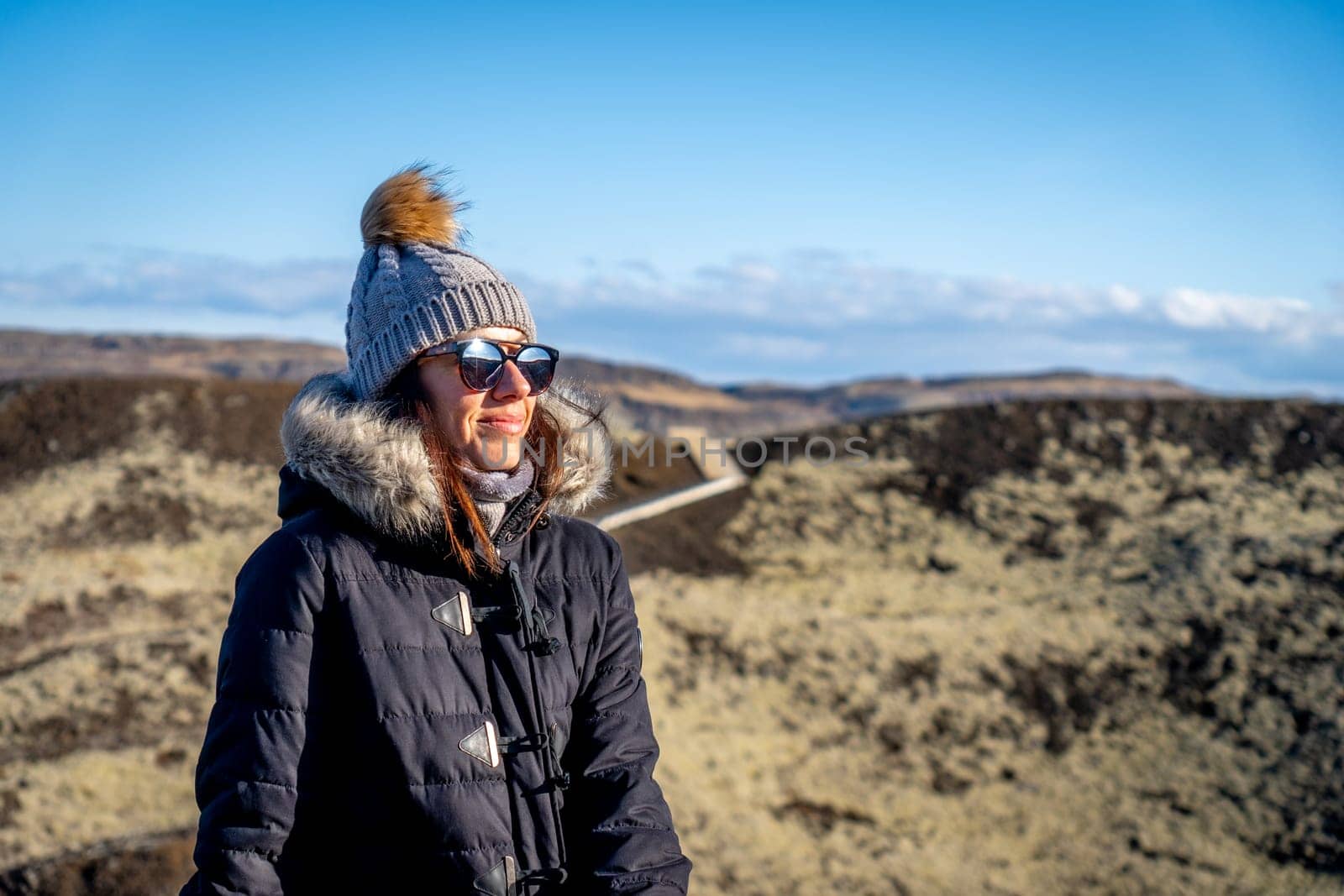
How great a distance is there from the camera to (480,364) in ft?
8.77

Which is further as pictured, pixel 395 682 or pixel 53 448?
pixel 53 448

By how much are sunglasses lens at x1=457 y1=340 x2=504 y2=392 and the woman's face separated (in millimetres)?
20

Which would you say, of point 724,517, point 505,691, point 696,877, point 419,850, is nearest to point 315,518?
point 505,691

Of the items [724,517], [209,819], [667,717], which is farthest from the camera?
[724,517]

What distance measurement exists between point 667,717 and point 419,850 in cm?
1179

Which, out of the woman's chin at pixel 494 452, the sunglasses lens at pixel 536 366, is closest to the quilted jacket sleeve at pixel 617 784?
the woman's chin at pixel 494 452

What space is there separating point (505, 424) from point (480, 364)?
17cm

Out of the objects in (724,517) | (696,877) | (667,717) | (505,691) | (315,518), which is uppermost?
(315,518)

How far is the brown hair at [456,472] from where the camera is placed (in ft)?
8.59

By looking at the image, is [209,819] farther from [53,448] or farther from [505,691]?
[53,448]

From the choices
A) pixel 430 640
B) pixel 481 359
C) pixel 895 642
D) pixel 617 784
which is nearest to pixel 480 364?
pixel 481 359

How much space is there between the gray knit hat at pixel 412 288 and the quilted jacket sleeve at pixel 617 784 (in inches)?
29.8

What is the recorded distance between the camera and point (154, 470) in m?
21.2

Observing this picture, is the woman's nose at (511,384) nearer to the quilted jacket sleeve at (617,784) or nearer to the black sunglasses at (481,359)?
the black sunglasses at (481,359)
